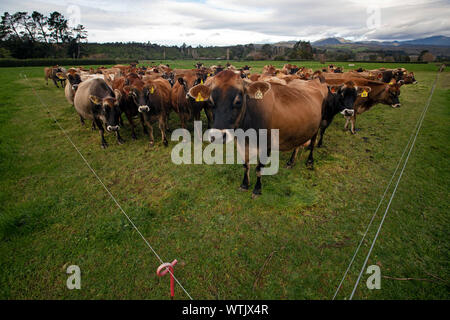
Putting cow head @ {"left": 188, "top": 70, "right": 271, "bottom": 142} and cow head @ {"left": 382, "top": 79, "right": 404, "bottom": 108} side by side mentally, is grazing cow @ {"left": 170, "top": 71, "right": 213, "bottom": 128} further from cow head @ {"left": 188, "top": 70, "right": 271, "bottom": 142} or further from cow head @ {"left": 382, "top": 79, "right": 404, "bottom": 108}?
cow head @ {"left": 382, "top": 79, "right": 404, "bottom": 108}

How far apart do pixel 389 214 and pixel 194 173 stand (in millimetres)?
4441

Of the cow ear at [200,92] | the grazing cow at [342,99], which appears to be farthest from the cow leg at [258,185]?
the grazing cow at [342,99]

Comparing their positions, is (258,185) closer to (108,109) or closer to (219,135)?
(219,135)

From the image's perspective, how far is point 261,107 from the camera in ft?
12.8

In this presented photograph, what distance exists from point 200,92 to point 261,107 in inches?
47.8

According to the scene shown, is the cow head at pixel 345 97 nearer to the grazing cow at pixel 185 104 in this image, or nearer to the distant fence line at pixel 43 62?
the grazing cow at pixel 185 104

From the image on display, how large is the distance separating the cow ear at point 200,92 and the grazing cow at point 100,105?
13.2 ft

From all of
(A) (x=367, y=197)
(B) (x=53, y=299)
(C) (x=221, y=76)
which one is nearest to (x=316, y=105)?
(A) (x=367, y=197)

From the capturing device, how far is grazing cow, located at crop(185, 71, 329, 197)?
10.9ft

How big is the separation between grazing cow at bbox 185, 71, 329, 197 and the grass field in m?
1.17

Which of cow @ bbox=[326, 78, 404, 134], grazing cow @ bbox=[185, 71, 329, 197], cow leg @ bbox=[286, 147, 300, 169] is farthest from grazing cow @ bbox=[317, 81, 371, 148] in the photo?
cow @ bbox=[326, 78, 404, 134]

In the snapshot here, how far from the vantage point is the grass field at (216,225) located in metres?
2.82

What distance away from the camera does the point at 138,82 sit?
639 cm

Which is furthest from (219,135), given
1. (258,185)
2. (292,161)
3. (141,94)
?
(141,94)
